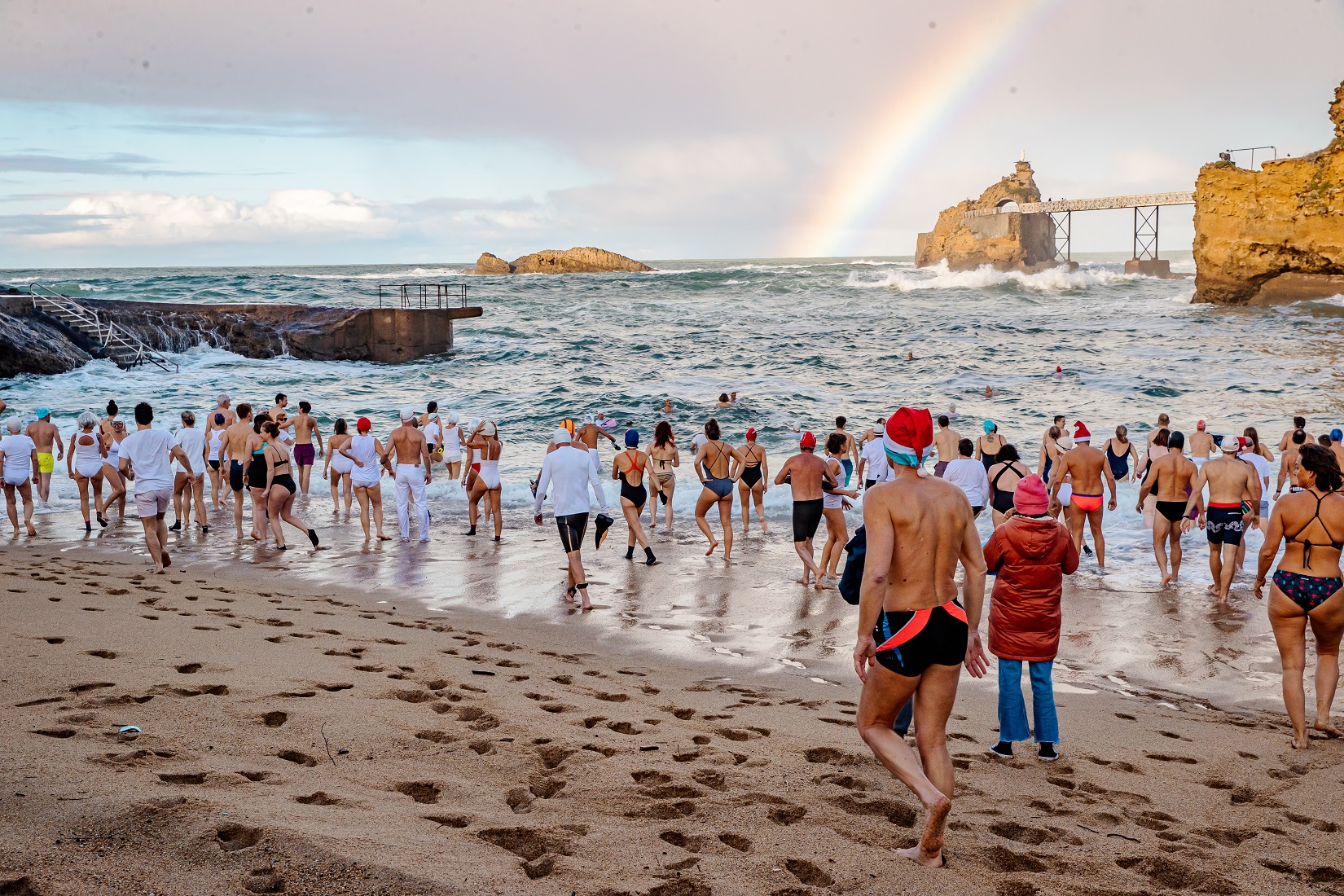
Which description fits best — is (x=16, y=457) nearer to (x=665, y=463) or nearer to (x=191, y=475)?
(x=191, y=475)

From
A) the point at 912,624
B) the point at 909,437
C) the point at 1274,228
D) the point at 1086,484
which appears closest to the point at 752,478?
the point at 1086,484

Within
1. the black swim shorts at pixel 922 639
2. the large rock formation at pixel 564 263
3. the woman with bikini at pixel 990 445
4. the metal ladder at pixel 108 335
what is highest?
the large rock formation at pixel 564 263

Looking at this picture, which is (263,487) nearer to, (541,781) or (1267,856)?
(541,781)

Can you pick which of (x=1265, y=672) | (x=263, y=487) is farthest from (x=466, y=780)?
(x=263, y=487)

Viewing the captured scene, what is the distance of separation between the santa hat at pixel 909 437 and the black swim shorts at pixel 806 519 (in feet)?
19.3

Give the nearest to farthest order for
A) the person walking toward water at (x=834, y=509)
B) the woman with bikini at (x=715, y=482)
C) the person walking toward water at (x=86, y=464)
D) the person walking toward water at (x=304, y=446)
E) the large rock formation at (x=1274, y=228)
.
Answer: the person walking toward water at (x=834, y=509) < the woman with bikini at (x=715, y=482) < the person walking toward water at (x=86, y=464) < the person walking toward water at (x=304, y=446) < the large rock formation at (x=1274, y=228)

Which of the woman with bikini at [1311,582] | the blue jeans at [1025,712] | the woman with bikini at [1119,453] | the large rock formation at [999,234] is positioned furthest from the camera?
the large rock formation at [999,234]

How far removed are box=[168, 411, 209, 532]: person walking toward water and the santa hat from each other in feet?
32.6

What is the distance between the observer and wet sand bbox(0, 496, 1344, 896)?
2920 millimetres

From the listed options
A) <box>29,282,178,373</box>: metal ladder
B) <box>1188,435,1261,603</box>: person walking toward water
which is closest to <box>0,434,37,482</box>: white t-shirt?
<box>1188,435,1261,603</box>: person walking toward water

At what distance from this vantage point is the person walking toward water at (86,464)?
11492mm

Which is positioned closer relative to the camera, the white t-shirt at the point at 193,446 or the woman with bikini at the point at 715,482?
the woman with bikini at the point at 715,482

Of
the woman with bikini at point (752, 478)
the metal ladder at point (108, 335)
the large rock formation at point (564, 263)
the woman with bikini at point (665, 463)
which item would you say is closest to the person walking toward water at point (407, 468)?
the woman with bikini at point (665, 463)

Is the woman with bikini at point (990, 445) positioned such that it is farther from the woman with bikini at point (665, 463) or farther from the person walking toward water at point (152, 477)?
the person walking toward water at point (152, 477)
